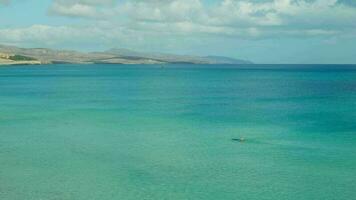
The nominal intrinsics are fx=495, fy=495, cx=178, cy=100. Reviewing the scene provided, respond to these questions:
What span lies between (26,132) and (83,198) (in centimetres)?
2486

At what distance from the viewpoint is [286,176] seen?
34594 mm

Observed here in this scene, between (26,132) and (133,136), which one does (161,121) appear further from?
(26,132)

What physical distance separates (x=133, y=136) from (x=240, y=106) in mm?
32102

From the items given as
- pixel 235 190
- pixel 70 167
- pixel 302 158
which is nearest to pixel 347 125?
pixel 302 158

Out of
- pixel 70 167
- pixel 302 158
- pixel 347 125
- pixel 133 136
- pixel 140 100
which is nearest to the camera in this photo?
pixel 70 167

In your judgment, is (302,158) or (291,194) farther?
(302,158)

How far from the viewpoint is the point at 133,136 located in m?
49.9

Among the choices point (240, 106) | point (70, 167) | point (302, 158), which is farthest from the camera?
point (240, 106)

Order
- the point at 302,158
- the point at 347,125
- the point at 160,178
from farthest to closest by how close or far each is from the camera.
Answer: the point at 347,125
the point at 302,158
the point at 160,178

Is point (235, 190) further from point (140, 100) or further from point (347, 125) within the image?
point (140, 100)

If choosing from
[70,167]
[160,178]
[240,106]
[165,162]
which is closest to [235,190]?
[160,178]

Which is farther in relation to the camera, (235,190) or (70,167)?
(70,167)

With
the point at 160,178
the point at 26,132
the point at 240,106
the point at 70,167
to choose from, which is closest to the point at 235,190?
the point at 160,178

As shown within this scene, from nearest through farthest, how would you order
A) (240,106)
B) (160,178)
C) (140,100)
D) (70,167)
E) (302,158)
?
(160,178) → (70,167) → (302,158) → (240,106) → (140,100)
